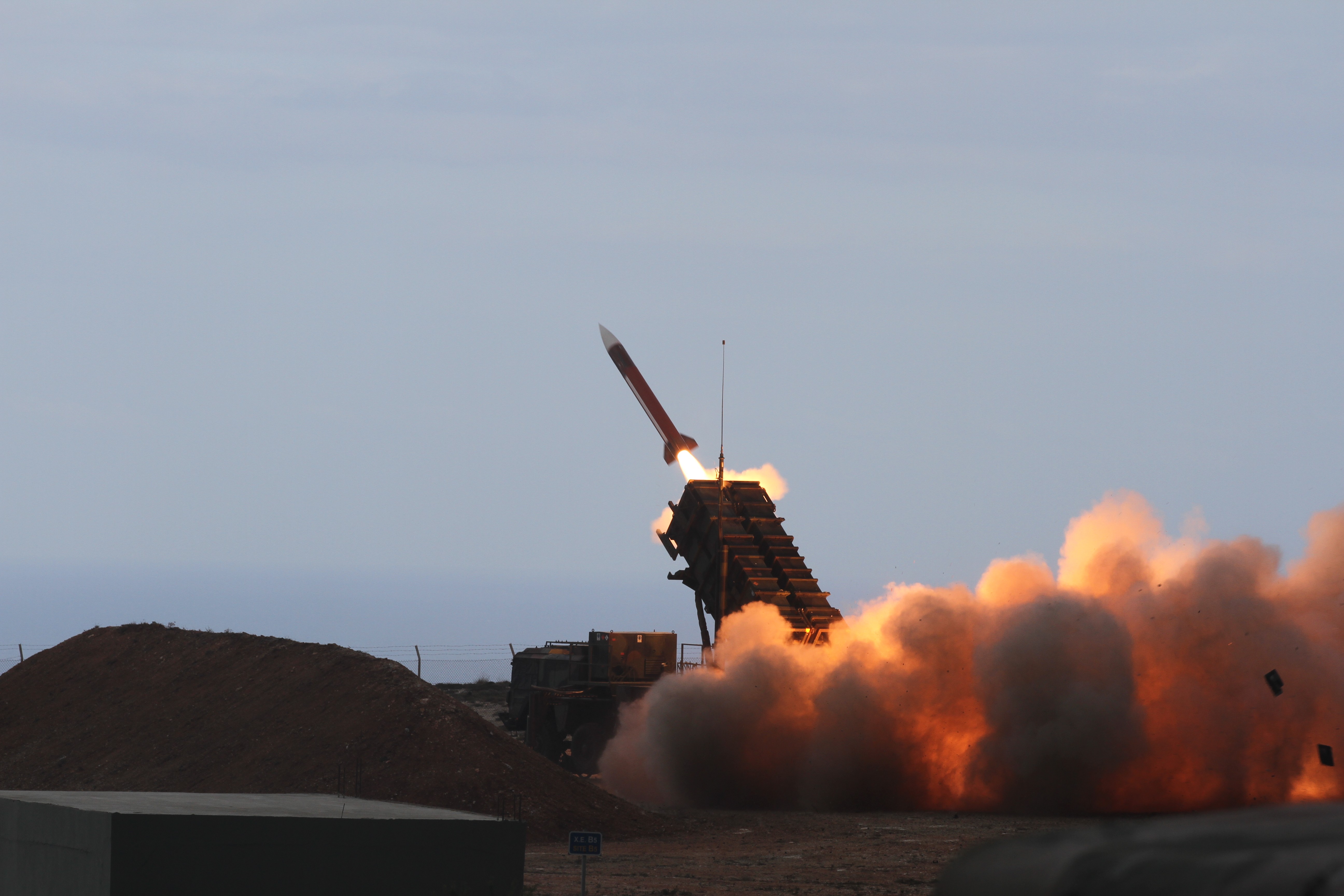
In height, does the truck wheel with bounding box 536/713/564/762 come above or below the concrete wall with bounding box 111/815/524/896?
above

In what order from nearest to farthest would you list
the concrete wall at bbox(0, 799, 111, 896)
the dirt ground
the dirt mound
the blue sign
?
the blue sign, the concrete wall at bbox(0, 799, 111, 896), the dirt ground, the dirt mound

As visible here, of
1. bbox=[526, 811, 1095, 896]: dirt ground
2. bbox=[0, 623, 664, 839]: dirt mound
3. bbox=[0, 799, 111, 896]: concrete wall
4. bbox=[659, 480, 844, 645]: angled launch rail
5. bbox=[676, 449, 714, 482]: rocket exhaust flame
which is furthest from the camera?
bbox=[676, 449, 714, 482]: rocket exhaust flame

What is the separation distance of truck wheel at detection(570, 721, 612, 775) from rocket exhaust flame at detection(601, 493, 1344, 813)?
3087 mm

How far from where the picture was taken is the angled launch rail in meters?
38.2

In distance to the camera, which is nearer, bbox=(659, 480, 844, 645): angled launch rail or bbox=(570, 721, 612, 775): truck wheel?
bbox=(659, 480, 844, 645): angled launch rail

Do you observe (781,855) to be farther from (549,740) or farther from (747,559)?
(549,740)

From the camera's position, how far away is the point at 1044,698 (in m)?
33.9

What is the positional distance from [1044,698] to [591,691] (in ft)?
44.5

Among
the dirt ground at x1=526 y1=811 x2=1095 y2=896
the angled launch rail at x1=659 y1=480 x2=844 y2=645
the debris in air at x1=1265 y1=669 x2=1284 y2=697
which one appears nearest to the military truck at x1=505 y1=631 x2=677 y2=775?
the angled launch rail at x1=659 y1=480 x2=844 y2=645

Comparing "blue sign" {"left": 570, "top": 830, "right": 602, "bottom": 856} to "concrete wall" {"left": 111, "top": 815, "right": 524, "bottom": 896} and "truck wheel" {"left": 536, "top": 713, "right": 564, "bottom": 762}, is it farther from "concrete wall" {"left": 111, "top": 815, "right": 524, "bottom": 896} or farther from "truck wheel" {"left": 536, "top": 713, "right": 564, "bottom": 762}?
"truck wheel" {"left": 536, "top": 713, "right": 564, "bottom": 762}

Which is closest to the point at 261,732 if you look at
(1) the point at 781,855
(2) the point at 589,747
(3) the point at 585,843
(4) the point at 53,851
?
(2) the point at 589,747

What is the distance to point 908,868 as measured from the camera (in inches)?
1032

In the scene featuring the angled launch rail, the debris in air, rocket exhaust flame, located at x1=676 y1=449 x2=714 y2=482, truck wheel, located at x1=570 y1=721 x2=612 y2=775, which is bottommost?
truck wheel, located at x1=570 y1=721 x2=612 y2=775

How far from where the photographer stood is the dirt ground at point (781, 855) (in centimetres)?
2447
